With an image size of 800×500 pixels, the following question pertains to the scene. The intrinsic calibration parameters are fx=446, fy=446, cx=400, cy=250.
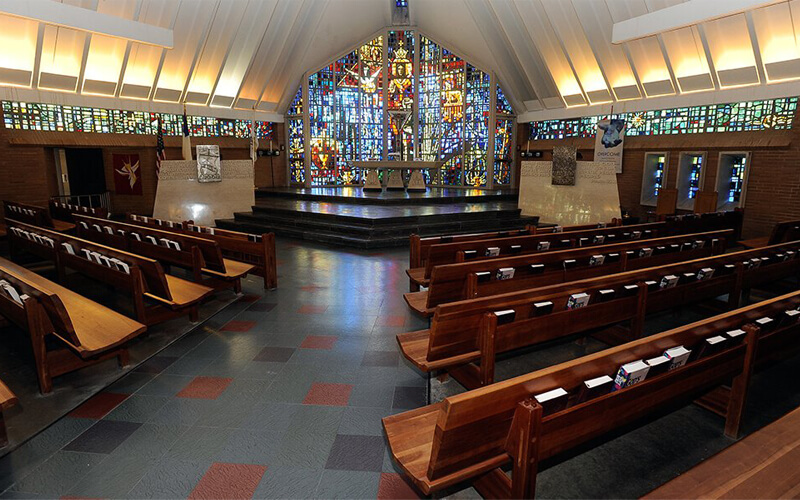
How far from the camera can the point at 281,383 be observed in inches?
119

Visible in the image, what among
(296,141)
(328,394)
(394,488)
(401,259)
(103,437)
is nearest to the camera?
(394,488)

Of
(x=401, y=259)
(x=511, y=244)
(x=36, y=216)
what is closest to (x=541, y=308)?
(x=511, y=244)

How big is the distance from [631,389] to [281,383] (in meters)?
2.15

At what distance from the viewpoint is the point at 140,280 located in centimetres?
364

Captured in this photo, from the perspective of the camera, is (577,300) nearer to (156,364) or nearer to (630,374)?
(630,374)

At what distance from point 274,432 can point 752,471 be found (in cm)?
212

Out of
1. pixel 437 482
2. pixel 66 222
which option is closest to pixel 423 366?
pixel 437 482

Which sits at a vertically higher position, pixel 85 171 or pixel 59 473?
pixel 85 171

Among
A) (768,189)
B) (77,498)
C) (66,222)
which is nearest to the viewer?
(77,498)

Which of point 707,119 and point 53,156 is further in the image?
point 53,156

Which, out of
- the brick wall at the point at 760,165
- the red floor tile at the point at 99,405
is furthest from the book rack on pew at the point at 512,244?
the brick wall at the point at 760,165

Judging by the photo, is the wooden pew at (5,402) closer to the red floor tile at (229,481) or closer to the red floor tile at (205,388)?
the red floor tile at (205,388)

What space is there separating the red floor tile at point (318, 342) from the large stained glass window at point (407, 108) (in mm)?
12271

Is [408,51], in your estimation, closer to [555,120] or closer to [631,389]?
[555,120]
